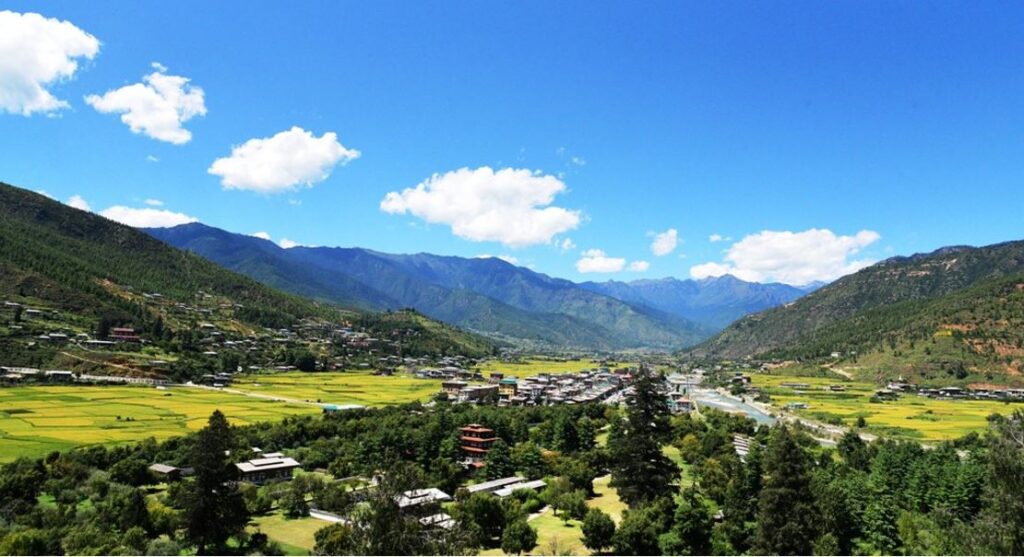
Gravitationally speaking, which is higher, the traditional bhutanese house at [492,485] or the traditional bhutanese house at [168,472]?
the traditional bhutanese house at [168,472]

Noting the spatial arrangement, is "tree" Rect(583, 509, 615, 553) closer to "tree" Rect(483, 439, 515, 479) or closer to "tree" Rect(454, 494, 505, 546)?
"tree" Rect(454, 494, 505, 546)

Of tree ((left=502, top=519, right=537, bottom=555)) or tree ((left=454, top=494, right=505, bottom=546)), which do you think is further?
tree ((left=454, top=494, right=505, bottom=546))

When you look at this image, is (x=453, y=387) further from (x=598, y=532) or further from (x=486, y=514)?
(x=598, y=532)

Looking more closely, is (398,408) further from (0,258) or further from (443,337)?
(443,337)

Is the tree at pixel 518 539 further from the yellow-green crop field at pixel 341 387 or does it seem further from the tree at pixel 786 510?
the yellow-green crop field at pixel 341 387

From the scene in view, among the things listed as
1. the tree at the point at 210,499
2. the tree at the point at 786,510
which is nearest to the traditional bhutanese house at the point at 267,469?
the tree at the point at 210,499

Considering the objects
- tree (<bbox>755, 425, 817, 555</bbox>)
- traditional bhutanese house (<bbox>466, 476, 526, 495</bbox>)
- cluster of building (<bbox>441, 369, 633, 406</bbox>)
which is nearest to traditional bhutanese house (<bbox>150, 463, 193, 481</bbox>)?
traditional bhutanese house (<bbox>466, 476, 526, 495</bbox>)

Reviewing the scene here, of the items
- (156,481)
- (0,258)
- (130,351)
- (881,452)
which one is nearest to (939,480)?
(881,452)

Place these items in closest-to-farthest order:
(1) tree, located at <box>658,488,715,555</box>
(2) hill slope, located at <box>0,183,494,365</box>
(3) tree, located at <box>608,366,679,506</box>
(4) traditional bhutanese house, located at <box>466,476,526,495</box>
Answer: (1) tree, located at <box>658,488,715,555</box>
(3) tree, located at <box>608,366,679,506</box>
(4) traditional bhutanese house, located at <box>466,476,526,495</box>
(2) hill slope, located at <box>0,183,494,365</box>
